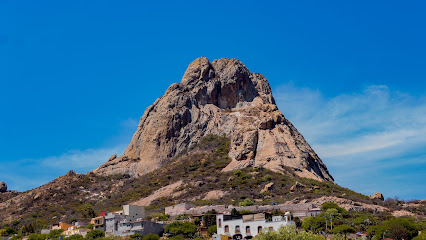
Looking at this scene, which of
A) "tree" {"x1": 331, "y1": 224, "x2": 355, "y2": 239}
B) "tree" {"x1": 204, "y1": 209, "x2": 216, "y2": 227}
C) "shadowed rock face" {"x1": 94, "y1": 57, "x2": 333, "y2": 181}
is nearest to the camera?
"tree" {"x1": 331, "y1": 224, "x2": 355, "y2": 239}

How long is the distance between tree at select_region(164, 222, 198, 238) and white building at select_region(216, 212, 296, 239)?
3899 mm

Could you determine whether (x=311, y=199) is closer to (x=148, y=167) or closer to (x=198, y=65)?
(x=148, y=167)

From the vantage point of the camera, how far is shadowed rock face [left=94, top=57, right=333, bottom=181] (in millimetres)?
114750

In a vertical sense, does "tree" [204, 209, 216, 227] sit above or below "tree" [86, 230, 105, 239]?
above

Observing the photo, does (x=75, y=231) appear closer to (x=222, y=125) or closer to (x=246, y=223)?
(x=246, y=223)

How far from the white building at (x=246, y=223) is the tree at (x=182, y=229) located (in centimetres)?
390

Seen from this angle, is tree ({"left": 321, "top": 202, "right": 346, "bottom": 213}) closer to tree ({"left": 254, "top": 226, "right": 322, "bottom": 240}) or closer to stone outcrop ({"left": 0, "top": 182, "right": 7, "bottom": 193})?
tree ({"left": 254, "top": 226, "right": 322, "bottom": 240})

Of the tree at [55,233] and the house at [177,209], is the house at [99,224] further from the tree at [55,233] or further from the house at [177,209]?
the house at [177,209]

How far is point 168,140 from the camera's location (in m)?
136

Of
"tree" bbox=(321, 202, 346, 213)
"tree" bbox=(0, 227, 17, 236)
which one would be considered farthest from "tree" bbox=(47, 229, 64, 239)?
"tree" bbox=(321, 202, 346, 213)

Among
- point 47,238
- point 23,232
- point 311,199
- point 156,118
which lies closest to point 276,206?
point 311,199

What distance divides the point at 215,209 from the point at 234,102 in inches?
2570

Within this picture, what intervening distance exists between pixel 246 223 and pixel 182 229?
953 cm

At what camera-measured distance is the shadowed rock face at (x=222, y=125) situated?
11475 centimetres
